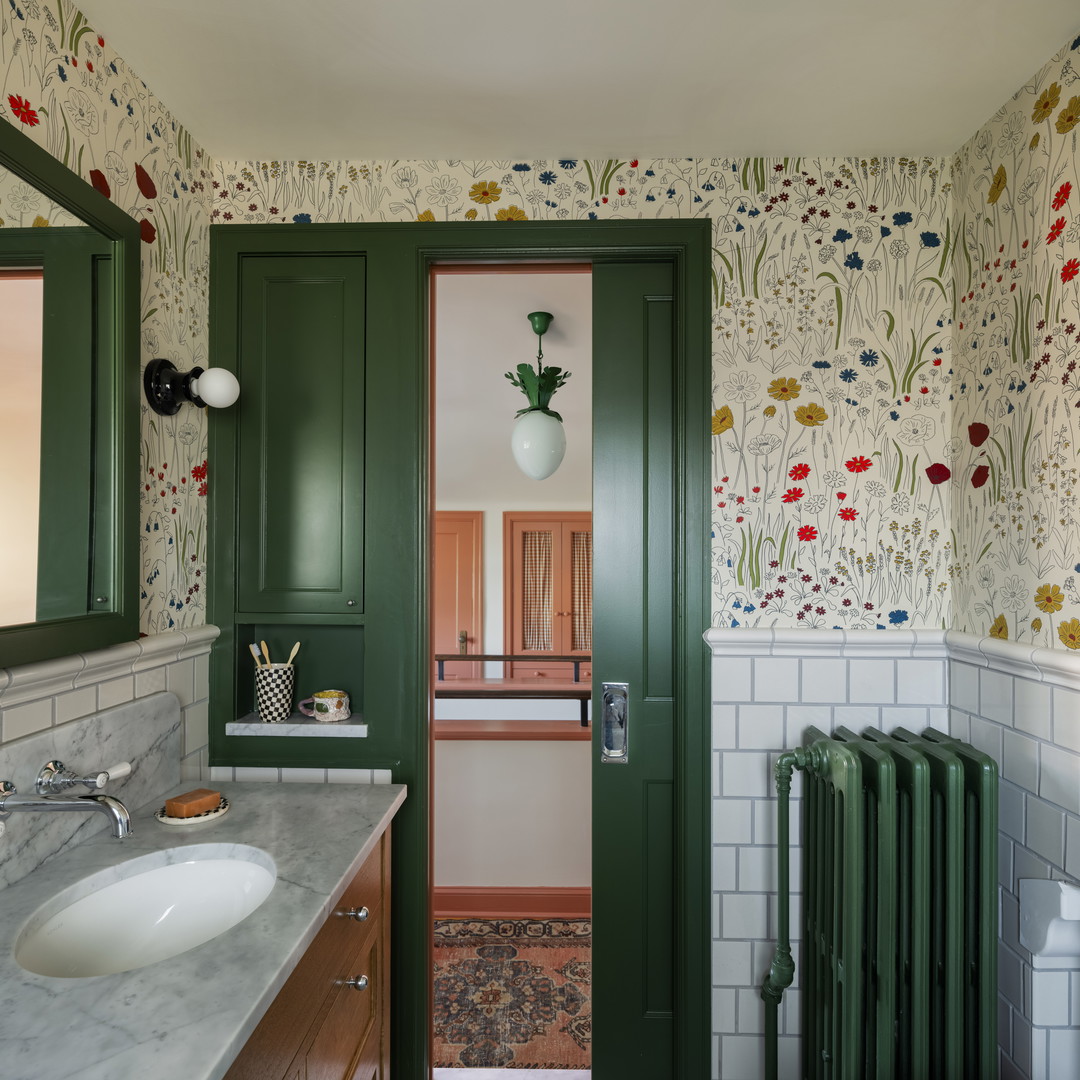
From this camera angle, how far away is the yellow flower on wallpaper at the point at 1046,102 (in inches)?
57.8

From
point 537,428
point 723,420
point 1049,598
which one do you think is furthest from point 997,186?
point 537,428

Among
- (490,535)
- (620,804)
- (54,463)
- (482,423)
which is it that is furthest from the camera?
(490,535)

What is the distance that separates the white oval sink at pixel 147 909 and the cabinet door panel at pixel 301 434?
70 cm

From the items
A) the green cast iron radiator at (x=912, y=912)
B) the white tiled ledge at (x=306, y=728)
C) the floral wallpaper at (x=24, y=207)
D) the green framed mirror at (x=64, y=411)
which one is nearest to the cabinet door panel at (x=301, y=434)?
the white tiled ledge at (x=306, y=728)

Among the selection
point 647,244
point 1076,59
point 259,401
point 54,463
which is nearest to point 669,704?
point 647,244

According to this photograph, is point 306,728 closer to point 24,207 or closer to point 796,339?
point 24,207

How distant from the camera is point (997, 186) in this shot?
5.42 ft

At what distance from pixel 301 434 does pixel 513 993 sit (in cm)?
193

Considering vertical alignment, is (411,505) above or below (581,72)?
below

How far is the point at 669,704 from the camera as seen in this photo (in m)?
1.95

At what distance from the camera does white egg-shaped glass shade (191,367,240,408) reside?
66.9 inches

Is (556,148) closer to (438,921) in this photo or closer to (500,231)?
(500,231)

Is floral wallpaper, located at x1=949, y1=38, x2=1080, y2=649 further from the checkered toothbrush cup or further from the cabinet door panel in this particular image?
the checkered toothbrush cup

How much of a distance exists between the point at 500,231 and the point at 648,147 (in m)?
0.41
